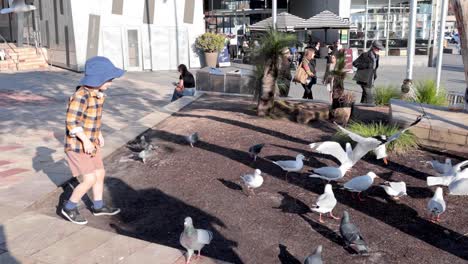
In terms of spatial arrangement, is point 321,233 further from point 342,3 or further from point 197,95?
point 342,3

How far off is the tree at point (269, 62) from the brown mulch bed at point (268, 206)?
1.16m

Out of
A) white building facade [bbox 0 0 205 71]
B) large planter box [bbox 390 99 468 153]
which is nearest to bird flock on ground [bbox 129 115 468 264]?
large planter box [bbox 390 99 468 153]

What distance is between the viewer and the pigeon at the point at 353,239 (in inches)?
156

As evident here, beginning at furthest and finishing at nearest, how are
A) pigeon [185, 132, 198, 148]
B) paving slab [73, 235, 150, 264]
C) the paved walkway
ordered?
pigeon [185, 132, 198, 148] < the paved walkway < paving slab [73, 235, 150, 264]

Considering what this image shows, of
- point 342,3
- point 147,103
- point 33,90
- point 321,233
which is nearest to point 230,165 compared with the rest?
point 321,233

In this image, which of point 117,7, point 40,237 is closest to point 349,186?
point 40,237

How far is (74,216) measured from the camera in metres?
4.69

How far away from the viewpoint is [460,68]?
2398cm

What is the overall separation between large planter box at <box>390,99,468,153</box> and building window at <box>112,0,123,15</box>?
1753 centimetres

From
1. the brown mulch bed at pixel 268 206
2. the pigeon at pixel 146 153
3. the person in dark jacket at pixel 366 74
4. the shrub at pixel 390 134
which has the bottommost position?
the brown mulch bed at pixel 268 206

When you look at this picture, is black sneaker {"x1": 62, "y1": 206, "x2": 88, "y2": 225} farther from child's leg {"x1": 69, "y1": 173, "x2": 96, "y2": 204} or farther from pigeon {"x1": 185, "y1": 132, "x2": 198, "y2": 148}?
pigeon {"x1": 185, "y1": 132, "x2": 198, "y2": 148}

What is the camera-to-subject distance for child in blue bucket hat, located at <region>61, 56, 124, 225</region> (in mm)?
4434

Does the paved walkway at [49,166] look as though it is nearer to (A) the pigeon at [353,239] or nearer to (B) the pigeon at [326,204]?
(A) the pigeon at [353,239]

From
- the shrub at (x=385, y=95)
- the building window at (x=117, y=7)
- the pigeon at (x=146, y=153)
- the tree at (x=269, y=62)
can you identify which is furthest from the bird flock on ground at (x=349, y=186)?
the building window at (x=117, y=7)
